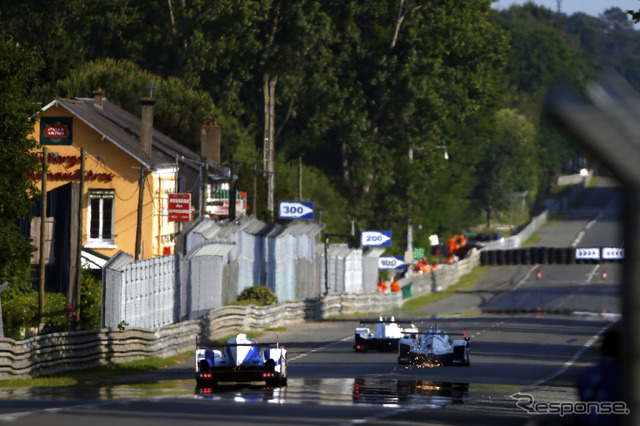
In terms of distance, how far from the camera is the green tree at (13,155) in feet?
97.4

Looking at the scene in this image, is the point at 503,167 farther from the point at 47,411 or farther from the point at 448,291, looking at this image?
the point at 47,411

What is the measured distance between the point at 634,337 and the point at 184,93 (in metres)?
62.8

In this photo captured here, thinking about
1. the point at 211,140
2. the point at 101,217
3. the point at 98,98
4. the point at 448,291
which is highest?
the point at 98,98

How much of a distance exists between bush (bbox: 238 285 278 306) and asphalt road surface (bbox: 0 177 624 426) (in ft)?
5.31

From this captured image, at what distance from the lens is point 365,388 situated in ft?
74.3

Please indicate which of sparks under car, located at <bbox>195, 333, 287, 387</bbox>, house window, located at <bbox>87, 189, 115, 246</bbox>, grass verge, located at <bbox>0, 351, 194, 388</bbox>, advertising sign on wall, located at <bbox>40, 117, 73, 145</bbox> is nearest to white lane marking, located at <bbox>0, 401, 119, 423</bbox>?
sparks under car, located at <bbox>195, 333, 287, 387</bbox>

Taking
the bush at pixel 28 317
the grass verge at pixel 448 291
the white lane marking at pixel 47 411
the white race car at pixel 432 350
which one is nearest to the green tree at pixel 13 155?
the bush at pixel 28 317

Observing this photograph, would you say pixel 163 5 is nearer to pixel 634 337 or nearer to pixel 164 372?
pixel 164 372

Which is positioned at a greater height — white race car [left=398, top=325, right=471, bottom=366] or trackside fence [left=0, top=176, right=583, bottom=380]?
trackside fence [left=0, top=176, right=583, bottom=380]

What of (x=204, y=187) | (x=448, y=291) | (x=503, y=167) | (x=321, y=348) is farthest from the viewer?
(x=503, y=167)

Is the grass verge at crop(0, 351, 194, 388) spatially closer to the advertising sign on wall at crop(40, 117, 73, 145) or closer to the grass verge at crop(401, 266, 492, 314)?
the advertising sign on wall at crop(40, 117, 73, 145)

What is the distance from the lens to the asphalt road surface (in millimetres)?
15758

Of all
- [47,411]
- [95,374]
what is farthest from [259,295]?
[47,411]

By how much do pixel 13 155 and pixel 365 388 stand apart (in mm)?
12457
